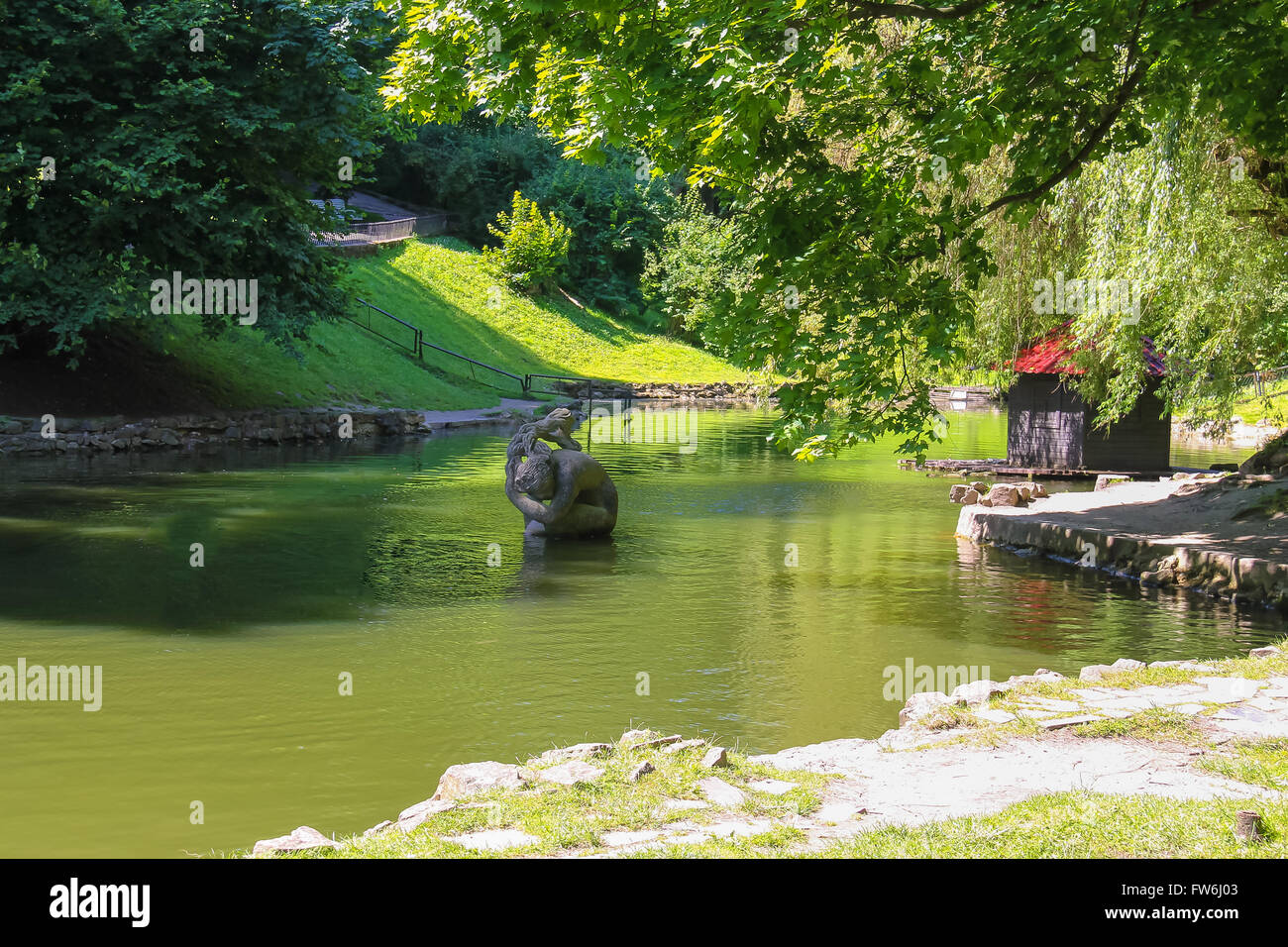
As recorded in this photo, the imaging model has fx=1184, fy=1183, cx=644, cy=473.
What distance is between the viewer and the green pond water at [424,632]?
8.22m

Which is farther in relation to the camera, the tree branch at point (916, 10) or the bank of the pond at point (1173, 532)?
the bank of the pond at point (1173, 532)

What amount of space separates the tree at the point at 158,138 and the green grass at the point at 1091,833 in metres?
24.2

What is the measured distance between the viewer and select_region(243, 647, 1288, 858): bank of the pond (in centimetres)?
532

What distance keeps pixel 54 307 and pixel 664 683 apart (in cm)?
2190

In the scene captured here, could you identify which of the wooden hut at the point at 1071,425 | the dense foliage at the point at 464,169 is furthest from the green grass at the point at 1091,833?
the dense foliage at the point at 464,169

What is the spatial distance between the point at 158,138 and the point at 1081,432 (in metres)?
21.2

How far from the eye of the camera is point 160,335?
32719mm

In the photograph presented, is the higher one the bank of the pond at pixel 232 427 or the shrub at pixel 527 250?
the shrub at pixel 527 250

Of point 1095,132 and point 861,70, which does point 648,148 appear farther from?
point 1095,132

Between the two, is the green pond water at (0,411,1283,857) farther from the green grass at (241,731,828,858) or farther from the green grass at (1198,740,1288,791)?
the green grass at (1198,740,1288,791)

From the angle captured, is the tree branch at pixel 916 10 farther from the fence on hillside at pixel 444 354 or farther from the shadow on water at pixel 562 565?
the fence on hillside at pixel 444 354

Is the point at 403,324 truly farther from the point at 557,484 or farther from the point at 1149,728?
the point at 1149,728

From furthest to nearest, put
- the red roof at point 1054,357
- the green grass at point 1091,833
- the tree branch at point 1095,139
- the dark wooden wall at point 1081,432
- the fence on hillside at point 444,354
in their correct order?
the fence on hillside at point 444,354
the dark wooden wall at point 1081,432
the red roof at point 1054,357
the tree branch at point 1095,139
the green grass at point 1091,833

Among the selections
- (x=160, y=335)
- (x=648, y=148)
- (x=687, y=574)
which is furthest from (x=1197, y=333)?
(x=160, y=335)
